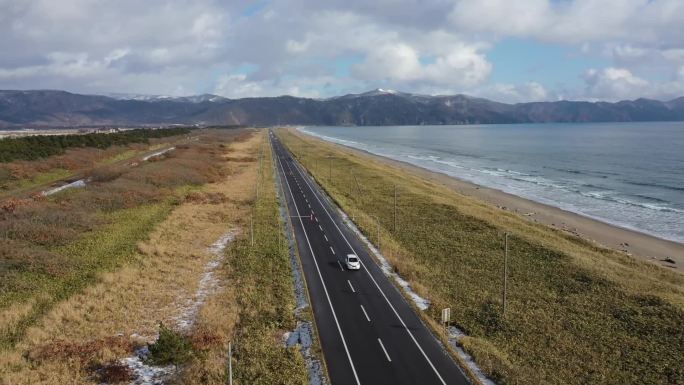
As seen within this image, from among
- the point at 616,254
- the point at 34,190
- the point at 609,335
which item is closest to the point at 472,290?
the point at 609,335

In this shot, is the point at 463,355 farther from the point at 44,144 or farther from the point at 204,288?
the point at 44,144

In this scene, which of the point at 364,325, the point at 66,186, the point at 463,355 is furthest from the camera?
the point at 66,186

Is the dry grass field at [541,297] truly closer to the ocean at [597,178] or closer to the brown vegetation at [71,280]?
the brown vegetation at [71,280]

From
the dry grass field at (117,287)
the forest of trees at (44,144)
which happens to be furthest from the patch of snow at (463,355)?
the forest of trees at (44,144)

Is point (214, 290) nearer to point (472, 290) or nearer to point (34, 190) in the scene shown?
point (472, 290)

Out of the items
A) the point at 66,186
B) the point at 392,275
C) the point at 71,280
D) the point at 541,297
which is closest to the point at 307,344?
the point at 392,275

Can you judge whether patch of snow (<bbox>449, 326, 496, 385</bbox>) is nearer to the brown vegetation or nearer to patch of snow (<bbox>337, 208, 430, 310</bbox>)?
patch of snow (<bbox>337, 208, 430, 310</bbox>)
